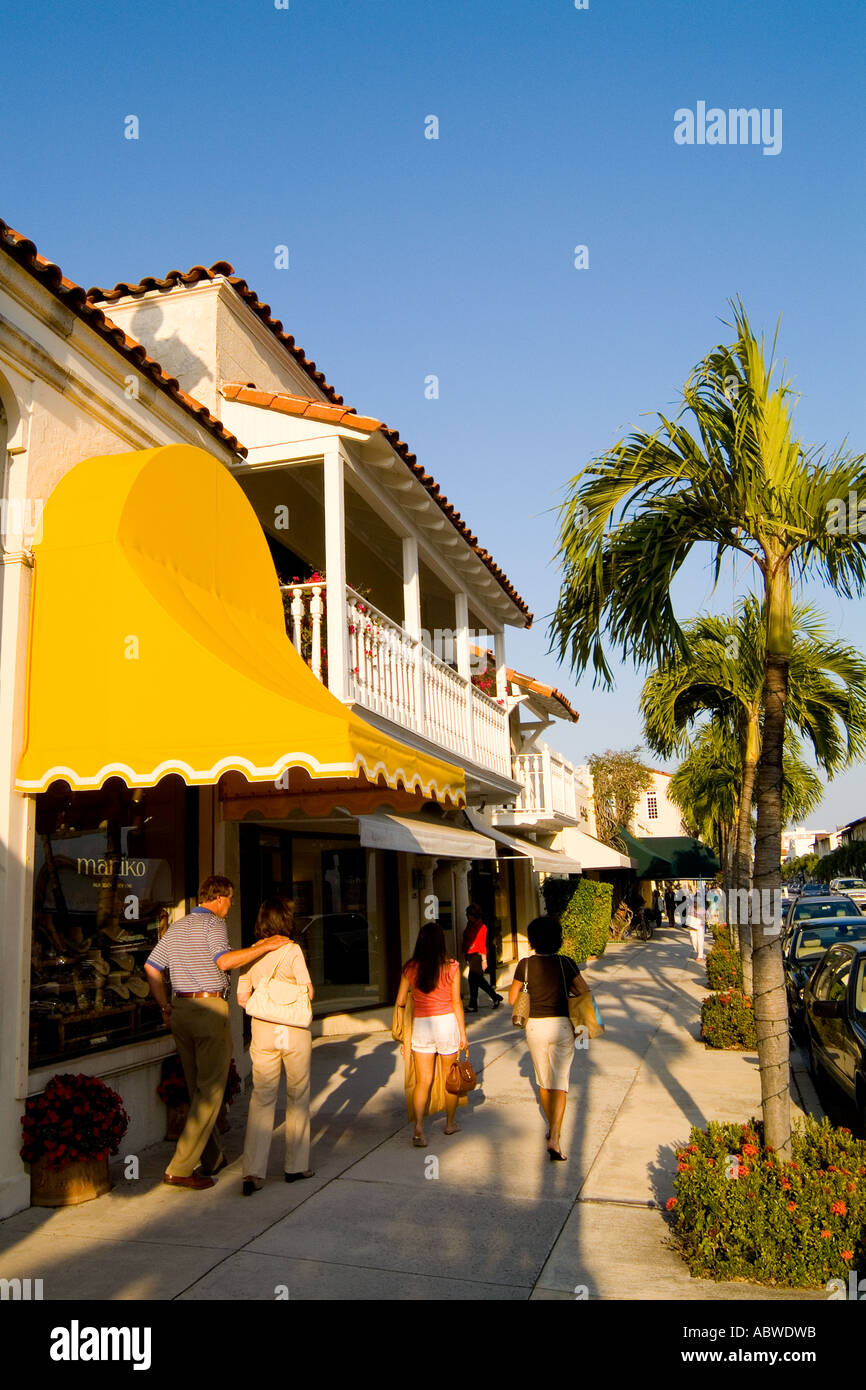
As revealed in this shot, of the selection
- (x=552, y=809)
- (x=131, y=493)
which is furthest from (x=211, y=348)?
(x=552, y=809)

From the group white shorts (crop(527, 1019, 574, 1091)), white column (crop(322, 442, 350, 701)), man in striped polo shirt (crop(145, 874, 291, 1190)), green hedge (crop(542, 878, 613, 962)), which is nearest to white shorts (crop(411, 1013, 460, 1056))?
white shorts (crop(527, 1019, 574, 1091))

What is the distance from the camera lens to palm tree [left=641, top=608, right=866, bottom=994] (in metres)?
11.7

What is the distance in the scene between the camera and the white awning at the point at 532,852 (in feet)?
49.1

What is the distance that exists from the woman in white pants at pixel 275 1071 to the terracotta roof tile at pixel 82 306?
4.24 metres

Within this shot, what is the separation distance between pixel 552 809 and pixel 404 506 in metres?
10.6

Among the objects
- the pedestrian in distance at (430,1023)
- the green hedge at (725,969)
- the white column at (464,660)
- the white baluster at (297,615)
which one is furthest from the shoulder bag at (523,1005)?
the green hedge at (725,969)

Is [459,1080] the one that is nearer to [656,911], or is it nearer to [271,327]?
[271,327]

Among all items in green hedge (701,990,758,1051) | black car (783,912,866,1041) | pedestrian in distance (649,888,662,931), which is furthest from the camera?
pedestrian in distance (649,888,662,931)

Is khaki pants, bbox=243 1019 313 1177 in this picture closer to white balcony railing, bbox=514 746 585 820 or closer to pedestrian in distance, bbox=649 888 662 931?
white balcony railing, bbox=514 746 585 820

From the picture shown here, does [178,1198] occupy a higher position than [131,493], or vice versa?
[131,493]

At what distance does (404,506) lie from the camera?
11.5 metres

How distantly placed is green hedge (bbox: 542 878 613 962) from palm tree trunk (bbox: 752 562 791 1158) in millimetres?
17149
